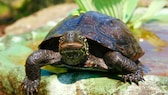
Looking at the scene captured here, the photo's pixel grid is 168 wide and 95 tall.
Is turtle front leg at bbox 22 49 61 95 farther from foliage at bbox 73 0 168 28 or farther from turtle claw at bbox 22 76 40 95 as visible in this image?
foliage at bbox 73 0 168 28

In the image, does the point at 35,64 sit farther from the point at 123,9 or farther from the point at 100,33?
the point at 123,9

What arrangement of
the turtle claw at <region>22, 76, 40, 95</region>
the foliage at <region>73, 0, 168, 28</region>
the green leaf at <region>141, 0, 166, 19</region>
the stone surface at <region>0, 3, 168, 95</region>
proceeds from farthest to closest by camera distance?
the green leaf at <region>141, 0, 166, 19</region> → the foliage at <region>73, 0, 168, 28</region> → the turtle claw at <region>22, 76, 40, 95</region> → the stone surface at <region>0, 3, 168, 95</region>

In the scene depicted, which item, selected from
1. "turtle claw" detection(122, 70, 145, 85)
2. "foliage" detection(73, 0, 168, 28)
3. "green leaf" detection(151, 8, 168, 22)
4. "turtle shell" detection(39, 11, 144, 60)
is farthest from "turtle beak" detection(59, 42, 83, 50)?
"green leaf" detection(151, 8, 168, 22)

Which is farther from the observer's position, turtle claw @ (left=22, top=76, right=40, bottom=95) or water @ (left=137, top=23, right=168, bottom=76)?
water @ (left=137, top=23, right=168, bottom=76)

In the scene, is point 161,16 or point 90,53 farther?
point 161,16

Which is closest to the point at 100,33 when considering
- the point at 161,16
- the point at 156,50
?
the point at 156,50

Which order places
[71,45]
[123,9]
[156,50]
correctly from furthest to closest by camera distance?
1. [123,9]
2. [156,50]
3. [71,45]
